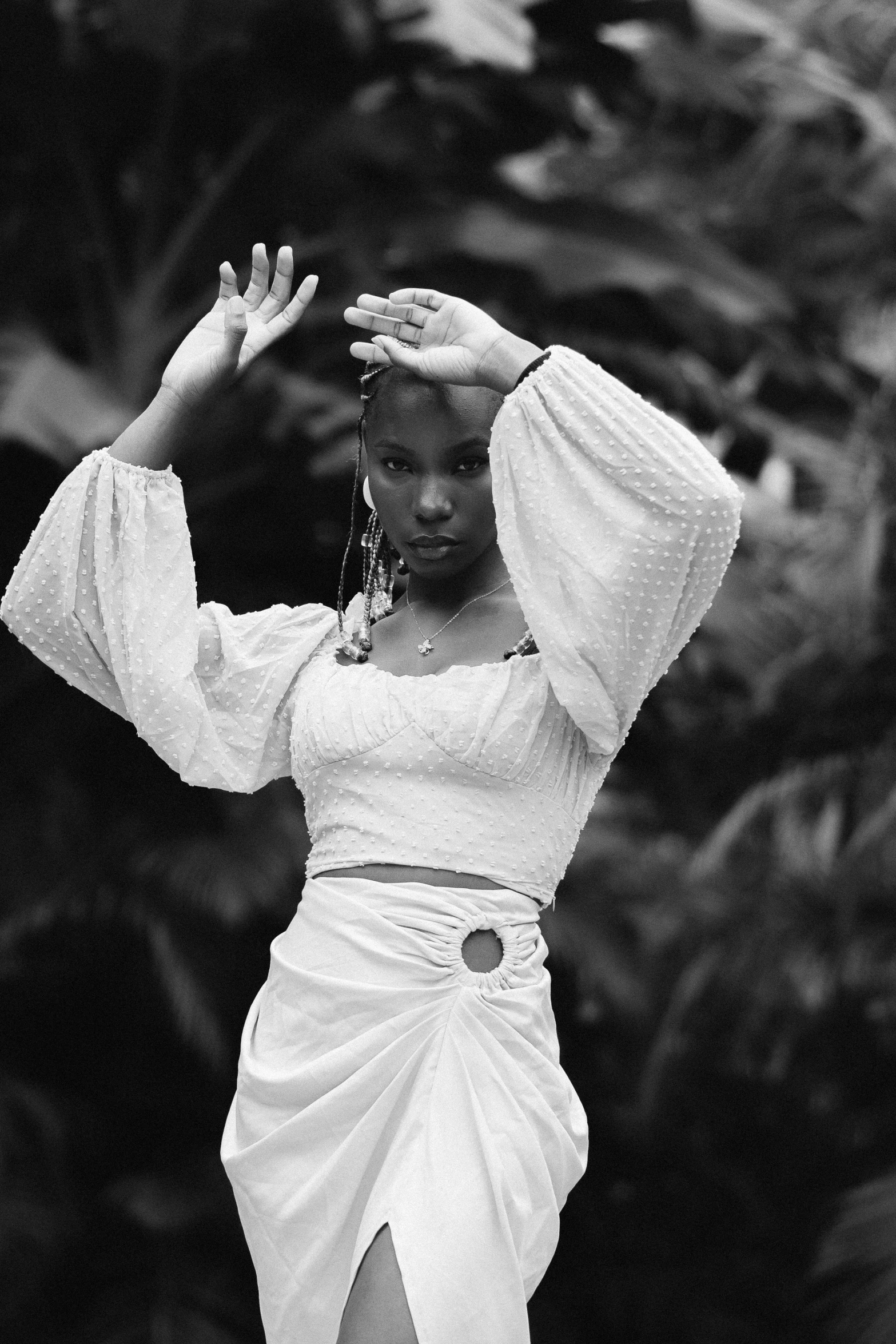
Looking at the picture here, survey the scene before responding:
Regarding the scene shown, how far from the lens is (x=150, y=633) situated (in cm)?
294

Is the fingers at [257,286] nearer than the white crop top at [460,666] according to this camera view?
No

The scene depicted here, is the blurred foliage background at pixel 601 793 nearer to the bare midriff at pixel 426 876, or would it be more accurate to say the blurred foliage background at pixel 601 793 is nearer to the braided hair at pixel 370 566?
the braided hair at pixel 370 566

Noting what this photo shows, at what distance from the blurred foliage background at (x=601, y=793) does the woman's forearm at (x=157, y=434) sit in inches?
153

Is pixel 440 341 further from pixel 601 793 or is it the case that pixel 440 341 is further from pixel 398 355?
pixel 601 793

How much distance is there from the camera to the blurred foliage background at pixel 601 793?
7.98 metres

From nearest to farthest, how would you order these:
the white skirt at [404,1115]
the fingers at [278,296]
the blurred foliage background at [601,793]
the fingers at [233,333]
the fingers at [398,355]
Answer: the white skirt at [404,1115] < the fingers at [398,355] < the fingers at [233,333] < the fingers at [278,296] < the blurred foliage background at [601,793]

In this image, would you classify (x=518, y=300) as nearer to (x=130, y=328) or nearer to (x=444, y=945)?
(x=130, y=328)

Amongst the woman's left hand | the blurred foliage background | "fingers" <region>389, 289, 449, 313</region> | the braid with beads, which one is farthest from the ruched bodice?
the blurred foliage background

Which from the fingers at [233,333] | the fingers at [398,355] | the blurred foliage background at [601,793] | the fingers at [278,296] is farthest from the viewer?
the blurred foliage background at [601,793]

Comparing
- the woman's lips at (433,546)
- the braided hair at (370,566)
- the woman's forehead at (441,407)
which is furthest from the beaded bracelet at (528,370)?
the braided hair at (370,566)

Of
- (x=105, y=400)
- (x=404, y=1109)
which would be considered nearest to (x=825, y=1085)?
(x=105, y=400)

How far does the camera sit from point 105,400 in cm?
732

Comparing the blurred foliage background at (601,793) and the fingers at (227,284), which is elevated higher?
the fingers at (227,284)

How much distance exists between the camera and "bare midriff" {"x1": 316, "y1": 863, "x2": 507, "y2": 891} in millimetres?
2754
